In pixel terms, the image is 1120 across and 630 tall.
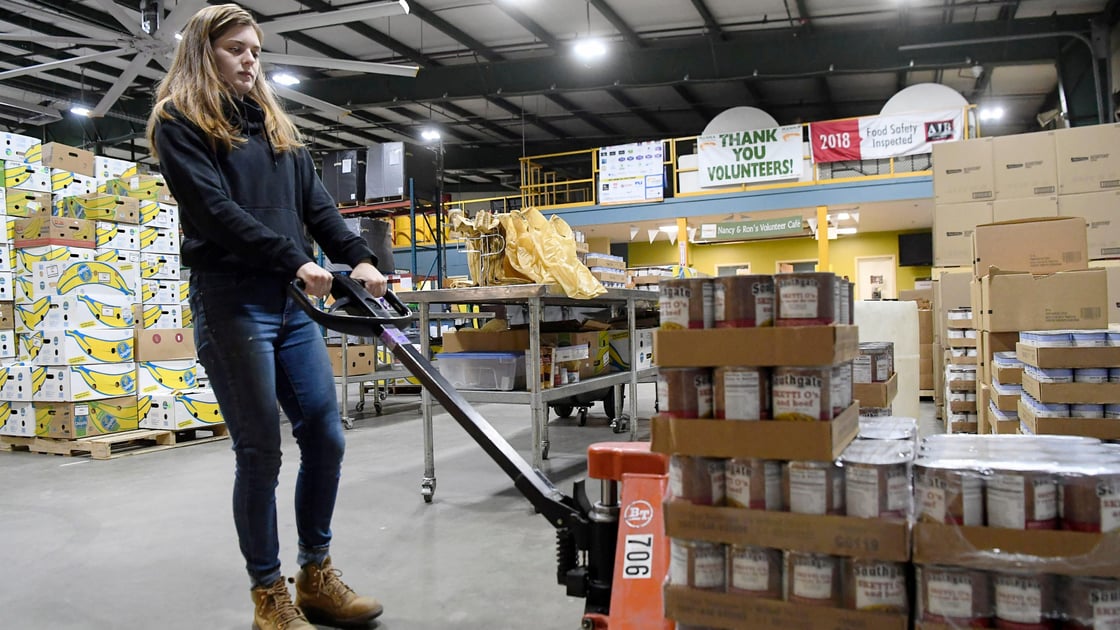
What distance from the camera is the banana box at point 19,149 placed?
5.80 metres

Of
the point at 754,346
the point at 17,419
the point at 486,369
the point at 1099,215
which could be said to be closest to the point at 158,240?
the point at 17,419

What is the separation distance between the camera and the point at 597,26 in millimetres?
11195

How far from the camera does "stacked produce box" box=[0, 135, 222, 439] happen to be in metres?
5.44

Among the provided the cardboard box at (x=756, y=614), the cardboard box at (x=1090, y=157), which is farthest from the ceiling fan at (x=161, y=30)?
the cardboard box at (x=1090, y=157)

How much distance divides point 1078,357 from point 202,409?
18.9 feet

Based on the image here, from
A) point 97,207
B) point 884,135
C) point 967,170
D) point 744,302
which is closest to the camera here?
point 744,302

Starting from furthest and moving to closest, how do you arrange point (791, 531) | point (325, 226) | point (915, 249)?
point (915, 249)
point (325, 226)
point (791, 531)

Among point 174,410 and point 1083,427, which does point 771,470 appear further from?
point 174,410

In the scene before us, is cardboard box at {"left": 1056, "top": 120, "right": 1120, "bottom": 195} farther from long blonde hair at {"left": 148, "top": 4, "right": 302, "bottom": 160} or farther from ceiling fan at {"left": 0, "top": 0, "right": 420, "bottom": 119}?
long blonde hair at {"left": 148, "top": 4, "right": 302, "bottom": 160}

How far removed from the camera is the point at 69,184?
6.21m

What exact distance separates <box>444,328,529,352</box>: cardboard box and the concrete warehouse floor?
0.75 metres

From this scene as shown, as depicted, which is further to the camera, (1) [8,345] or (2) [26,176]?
(2) [26,176]

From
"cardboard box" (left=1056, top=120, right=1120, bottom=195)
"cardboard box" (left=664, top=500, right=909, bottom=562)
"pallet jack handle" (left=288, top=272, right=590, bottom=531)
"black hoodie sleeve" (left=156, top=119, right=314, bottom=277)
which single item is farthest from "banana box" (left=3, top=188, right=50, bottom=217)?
"cardboard box" (left=1056, top=120, right=1120, bottom=195)

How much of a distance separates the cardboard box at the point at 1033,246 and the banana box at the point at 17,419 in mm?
6621
